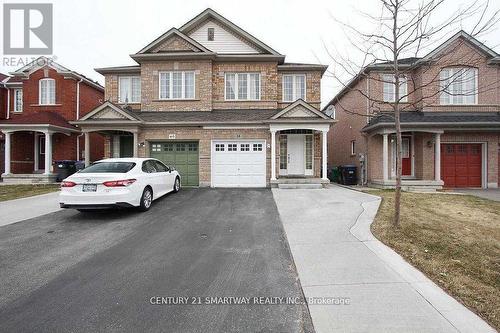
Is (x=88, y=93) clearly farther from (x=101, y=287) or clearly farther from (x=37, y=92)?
(x=101, y=287)

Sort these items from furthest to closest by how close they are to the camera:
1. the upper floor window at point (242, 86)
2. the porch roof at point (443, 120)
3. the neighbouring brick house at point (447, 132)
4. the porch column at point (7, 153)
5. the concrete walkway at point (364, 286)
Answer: the porch column at point (7, 153)
the upper floor window at point (242, 86)
the neighbouring brick house at point (447, 132)
the porch roof at point (443, 120)
the concrete walkway at point (364, 286)

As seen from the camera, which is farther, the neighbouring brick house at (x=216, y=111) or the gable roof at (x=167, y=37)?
the gable roof at (x=167, y=37)

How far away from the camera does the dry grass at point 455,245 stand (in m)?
3.69

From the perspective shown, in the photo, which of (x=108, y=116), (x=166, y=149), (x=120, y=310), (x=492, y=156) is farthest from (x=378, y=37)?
(x=492, y=156)

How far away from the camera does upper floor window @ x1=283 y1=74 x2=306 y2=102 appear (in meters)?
15.9

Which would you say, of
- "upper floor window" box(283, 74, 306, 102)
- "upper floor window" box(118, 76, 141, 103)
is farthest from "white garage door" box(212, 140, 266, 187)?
"upper floor window" box(118, 76, 141, 103)

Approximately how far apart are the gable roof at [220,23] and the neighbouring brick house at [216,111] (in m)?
0.05

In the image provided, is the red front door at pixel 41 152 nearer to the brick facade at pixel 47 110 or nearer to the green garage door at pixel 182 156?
the brick facade at pixel 47 110

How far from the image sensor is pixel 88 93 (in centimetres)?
2036

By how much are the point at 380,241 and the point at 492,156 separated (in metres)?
15.0

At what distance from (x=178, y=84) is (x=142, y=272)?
12874 mm

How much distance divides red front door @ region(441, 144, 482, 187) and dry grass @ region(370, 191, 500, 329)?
6695 mm

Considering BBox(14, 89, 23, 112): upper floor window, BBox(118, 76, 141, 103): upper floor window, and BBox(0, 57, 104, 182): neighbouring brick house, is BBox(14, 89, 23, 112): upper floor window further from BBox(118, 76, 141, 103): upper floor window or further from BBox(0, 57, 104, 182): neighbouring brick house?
BBox(118, 76, 141, 103): upper floor window

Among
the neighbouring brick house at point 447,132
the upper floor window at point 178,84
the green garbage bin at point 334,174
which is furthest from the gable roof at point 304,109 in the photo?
the green garbage bin at point 334,174
